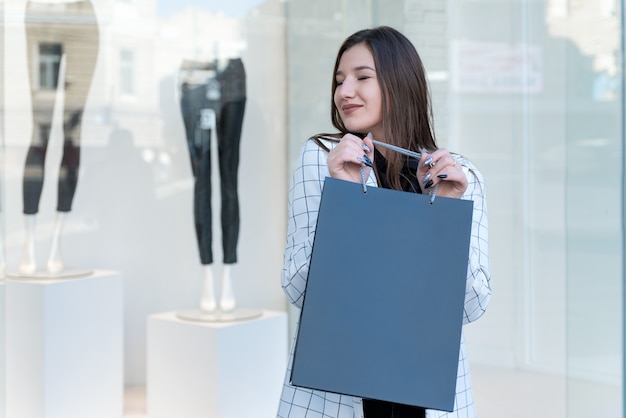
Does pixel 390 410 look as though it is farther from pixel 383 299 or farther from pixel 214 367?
pixel 214 367

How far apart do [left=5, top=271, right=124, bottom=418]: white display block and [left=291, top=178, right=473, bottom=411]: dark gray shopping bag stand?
Result: 8.68ft

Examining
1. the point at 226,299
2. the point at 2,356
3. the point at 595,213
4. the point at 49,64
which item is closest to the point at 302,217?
the point at 2,356

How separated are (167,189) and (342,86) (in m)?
3.39

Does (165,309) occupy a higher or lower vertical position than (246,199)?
lower

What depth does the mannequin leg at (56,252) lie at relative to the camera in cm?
366

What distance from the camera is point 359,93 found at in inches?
47.2

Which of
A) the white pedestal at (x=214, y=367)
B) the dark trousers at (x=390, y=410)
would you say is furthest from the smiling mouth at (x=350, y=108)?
the white pedestal at (x=214, y=367)

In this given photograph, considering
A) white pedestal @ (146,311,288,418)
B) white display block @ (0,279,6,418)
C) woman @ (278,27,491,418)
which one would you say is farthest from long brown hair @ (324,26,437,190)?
white pedestal @ (146,311,288,418)

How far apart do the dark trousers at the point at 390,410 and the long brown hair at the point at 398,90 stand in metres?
0.33

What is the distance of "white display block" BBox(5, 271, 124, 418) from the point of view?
330 centimetres

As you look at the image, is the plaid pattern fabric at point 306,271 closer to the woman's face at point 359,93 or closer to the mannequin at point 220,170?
the woman's face at point 359,93

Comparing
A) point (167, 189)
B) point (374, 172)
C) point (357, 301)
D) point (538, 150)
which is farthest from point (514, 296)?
point (357, 301)

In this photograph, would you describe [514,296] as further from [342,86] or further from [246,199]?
[342,86]

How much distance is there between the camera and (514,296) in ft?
12.3
